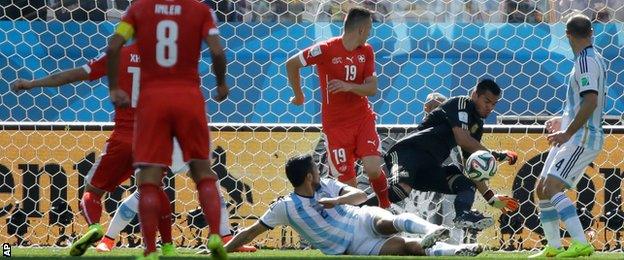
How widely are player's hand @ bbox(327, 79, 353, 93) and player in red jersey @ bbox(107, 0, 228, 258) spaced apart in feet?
8.63

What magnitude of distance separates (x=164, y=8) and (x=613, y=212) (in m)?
5.06

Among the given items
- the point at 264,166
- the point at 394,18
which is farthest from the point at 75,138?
the point at 394,18

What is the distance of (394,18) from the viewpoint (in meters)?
13.1

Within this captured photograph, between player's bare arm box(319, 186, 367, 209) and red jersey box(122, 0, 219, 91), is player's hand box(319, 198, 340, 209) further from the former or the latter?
red jersey box(122, 0, 219, 91)

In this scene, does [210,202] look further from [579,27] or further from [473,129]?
[473,129]

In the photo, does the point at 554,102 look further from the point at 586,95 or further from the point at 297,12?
the point at 586,95

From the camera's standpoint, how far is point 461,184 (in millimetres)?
10273

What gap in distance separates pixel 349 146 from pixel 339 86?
56 centimetres

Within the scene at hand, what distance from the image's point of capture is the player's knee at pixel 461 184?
33.5ft

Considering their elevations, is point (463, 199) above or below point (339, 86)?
below

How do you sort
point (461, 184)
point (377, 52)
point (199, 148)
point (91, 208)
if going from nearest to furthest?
point (199, 148)
point (91, 208)
point (461, 184)
point (377, 52)

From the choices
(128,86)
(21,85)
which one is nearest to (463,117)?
(128,86)

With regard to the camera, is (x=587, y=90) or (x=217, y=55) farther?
(x=587, y=90)

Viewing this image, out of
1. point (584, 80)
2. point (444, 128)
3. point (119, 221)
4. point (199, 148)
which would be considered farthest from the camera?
point (444, 128)
